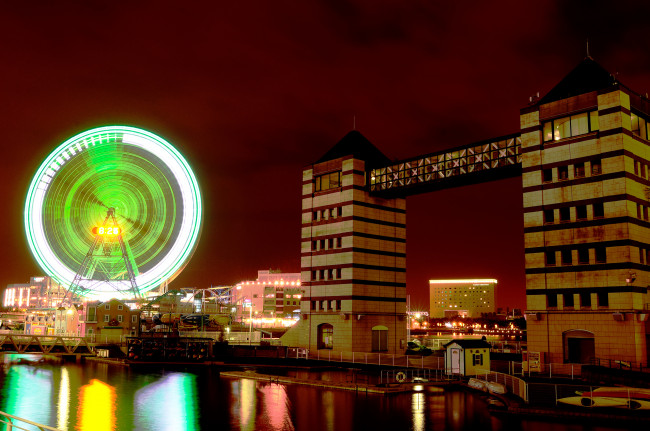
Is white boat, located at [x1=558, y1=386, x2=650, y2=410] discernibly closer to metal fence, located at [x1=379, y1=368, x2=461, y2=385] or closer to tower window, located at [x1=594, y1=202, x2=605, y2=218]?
metal fence, located at [x1=379, y1=368, x2=461, y2=385]

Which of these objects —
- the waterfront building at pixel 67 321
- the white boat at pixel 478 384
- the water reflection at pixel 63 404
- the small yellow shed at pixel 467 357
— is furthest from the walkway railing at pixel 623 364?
the waterfront building at pixel 67 321

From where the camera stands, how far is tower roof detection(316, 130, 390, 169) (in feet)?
240

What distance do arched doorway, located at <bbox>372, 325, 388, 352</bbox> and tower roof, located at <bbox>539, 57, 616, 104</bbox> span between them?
31.2 metres

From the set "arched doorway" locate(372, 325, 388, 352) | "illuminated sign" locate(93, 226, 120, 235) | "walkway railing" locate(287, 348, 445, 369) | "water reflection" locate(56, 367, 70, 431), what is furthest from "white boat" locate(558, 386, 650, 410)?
"illuminated sign" locate(93, 226, 120, 235)

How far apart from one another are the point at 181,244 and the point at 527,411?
5886 cm

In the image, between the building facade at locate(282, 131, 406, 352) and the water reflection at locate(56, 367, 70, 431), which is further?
the building facade at locate(282, 131, 406, 352)

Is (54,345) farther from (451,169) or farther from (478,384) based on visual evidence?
(478,384)

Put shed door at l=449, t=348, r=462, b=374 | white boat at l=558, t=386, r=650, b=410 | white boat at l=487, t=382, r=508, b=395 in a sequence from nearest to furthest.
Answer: white boat at l=558, t=386, r=650, b=410
white boat at l=487, t=382, r=508, b=395
shed door at l=449, t=348, r=462, b=374

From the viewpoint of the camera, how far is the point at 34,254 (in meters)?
Result: 79.7

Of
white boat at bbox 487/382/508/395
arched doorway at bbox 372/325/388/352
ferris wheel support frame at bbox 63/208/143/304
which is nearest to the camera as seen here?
white boat at bbox 487/382/508/395

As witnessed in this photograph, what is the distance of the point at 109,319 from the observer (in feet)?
297

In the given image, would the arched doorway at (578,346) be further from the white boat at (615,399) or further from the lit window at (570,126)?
the lit window at (570,126)

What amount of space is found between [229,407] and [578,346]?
28.4 m

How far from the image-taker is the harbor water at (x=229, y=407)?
103ft
